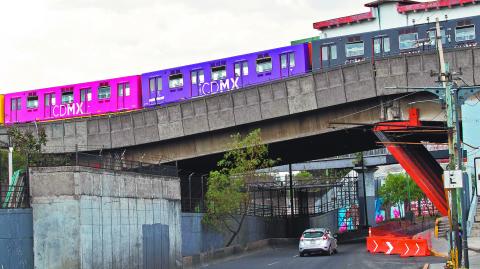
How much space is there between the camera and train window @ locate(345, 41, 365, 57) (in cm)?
4631

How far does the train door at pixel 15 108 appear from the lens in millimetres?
56312

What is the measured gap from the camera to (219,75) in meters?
49.1

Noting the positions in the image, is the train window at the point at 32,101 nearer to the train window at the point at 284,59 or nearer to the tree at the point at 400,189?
the train window at the point at 284,59

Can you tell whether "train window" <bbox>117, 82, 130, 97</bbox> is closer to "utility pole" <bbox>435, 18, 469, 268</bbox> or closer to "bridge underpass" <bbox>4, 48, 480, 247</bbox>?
"bridge underpass" <bbox>4, 48, 480, 247</bbox>

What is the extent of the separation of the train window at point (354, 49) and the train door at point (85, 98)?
18975 mm

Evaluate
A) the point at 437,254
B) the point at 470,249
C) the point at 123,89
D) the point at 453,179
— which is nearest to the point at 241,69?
the point at 123,89

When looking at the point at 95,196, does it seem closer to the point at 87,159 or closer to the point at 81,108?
the point at 87,159

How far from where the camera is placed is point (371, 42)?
46125 mm

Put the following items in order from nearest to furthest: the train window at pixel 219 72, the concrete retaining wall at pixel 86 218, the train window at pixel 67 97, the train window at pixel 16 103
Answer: the concrete retaining wall at pixel 86 218 < the train window at pixel 219 72 < the train window at pixel 67 97 < the train window at pixel 16 103

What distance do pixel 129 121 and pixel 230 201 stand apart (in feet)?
32.6

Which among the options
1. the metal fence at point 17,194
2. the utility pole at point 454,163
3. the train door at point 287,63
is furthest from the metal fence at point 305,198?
the metal fence at point 17,194

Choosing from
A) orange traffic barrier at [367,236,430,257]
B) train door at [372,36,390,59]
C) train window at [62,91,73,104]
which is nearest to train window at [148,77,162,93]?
train window at [62,91,73,104]

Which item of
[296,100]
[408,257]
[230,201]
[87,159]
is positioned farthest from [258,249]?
[87,159]

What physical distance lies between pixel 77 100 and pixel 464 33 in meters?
27.2
